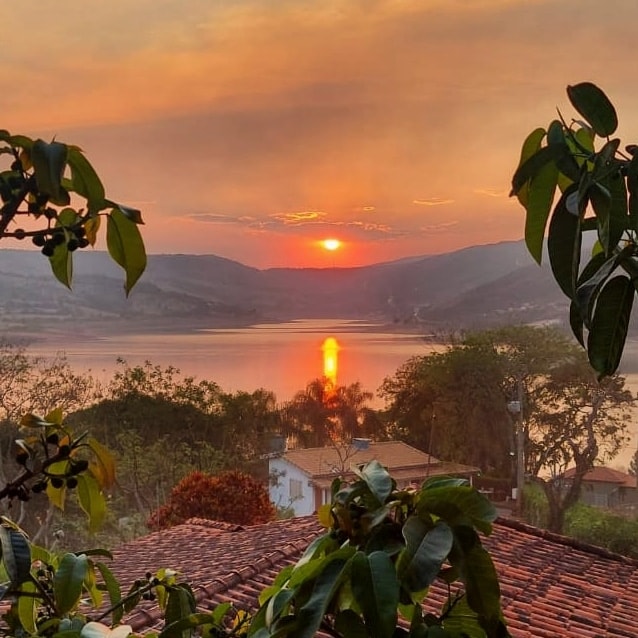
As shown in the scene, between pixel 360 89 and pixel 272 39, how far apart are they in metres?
0.43

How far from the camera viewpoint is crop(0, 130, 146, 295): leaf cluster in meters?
0.42

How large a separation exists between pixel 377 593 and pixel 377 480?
0.09 meters

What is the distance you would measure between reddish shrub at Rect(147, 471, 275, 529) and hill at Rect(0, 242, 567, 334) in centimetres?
70

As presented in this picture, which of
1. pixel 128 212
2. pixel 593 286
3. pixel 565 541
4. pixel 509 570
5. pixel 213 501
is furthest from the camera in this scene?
pixel 213 501

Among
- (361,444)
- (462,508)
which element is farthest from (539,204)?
(361,444)

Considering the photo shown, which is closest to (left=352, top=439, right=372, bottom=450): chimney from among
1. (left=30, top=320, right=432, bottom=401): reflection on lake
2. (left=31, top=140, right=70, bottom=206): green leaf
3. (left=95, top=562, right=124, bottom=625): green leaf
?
(left=30, top=320, right=432, bottom=401): reflection on lake

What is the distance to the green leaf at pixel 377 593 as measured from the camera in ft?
1.21

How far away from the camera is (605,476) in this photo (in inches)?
133

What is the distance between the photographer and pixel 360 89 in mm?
2398

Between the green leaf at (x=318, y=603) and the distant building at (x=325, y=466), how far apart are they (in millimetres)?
2580

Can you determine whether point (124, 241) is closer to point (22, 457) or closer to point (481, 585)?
point (22, 457)

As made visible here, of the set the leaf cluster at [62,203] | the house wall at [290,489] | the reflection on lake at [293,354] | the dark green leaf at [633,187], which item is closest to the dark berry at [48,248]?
the leaf cluster at [62,203]

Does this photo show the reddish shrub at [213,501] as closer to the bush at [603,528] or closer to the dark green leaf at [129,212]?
the bush at [603,528]

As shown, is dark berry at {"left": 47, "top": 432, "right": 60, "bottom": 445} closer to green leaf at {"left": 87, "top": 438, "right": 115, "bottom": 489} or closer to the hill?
green leaf at {"left": 87, "top": 438, "right": 115, "bottom": 489}
